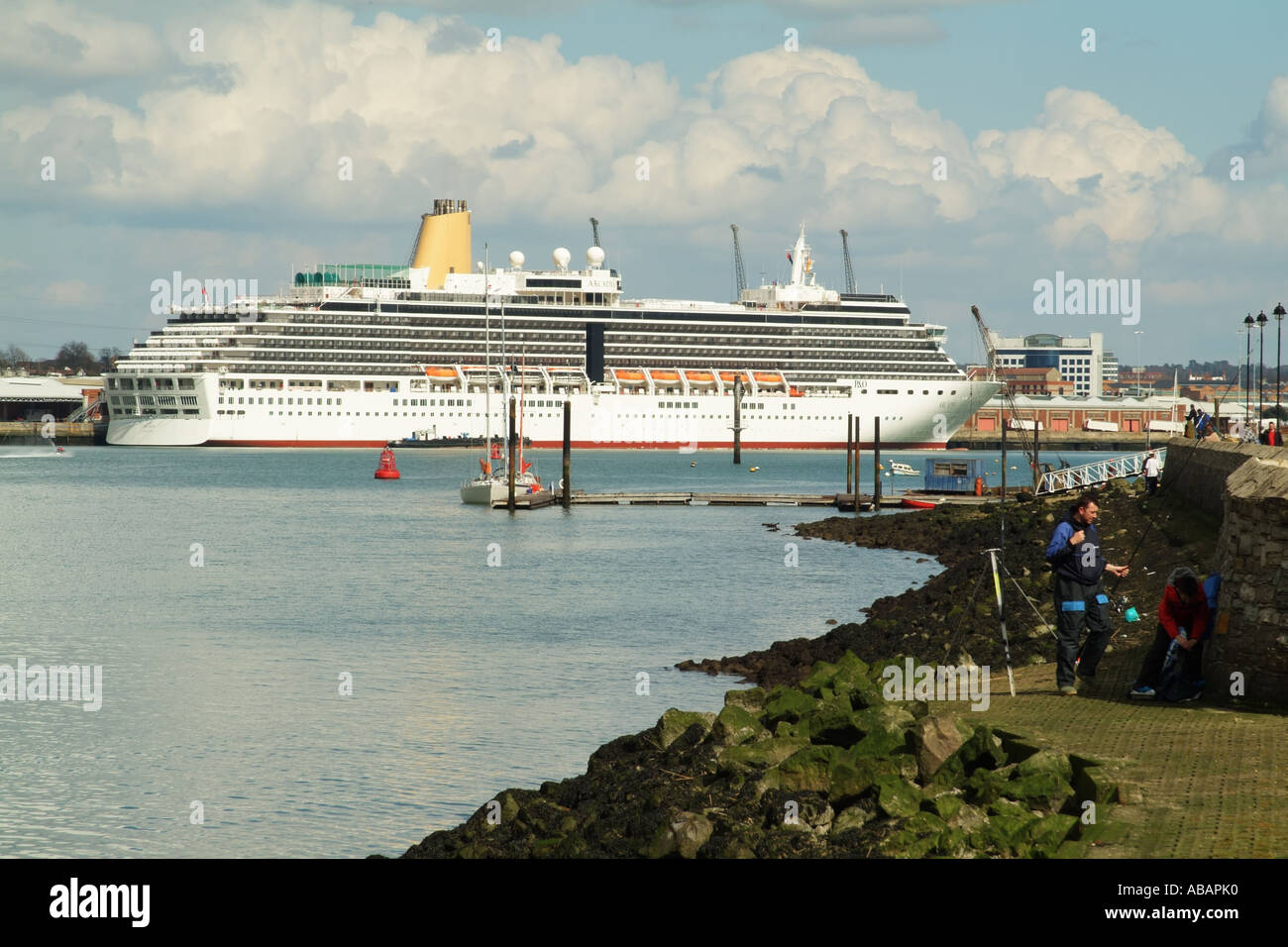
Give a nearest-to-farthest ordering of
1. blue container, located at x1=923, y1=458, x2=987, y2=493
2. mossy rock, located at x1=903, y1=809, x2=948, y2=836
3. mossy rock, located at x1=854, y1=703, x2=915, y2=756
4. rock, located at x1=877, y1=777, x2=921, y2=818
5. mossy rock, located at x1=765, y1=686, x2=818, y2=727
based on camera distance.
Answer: mossy rock, located at x1=903, y1=809, x2=948, y2=836 → rock, located at x1=877, y1=777, x2=921, y2=818 → mossy rock, located at x1=854, y1=703, x2=915, y2=756 → mossy rock, located at x1=765, y1=686, x2=818, y2=727 → blue container, located at x1=923, y1=458, x2=987, y2=493

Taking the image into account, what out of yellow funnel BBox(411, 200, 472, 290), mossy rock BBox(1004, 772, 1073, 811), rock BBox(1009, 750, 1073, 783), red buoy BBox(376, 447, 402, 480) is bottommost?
mossy rock BBox(1004, 772, 1073, 811)

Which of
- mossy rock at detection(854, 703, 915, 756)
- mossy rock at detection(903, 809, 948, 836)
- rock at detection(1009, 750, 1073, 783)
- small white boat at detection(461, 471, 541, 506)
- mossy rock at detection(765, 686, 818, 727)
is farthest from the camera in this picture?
small white boat at detection(461, 471, 541, 506)

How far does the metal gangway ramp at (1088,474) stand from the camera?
42812 millimetres

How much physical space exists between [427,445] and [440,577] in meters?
64.5

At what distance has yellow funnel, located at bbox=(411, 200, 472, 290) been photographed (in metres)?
109

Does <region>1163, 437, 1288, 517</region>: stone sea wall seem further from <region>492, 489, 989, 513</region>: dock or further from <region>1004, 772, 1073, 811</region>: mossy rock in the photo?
<region>492, 489, 989, 513</region>: dock

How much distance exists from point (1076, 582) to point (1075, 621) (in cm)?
33

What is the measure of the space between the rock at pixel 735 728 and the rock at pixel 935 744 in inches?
80.2

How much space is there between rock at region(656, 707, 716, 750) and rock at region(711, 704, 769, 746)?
415 mm

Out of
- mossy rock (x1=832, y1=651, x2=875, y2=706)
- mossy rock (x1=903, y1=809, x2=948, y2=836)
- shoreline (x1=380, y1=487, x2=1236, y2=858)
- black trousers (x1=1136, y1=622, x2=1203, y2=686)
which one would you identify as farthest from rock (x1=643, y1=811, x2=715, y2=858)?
black trousers (x1=1136, y1=622, x2=1203, y2=686)

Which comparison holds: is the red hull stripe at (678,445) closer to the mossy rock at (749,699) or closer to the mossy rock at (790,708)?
the mossy rock at (749,699)

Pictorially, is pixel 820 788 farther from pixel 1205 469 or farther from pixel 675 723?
Answer: pixel 1205 469

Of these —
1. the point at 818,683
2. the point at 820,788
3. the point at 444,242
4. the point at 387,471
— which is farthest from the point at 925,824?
the point at 444,242
